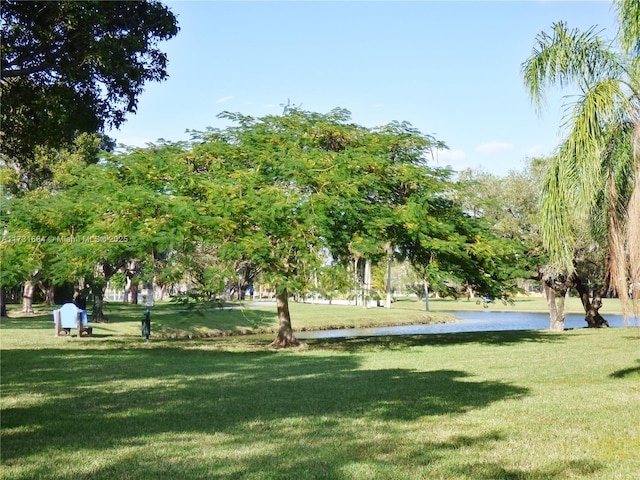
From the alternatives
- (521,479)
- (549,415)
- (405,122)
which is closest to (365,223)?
(405,122)

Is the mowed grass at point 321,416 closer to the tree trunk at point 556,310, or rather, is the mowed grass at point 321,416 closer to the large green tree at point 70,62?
the large green tree at point 70,62

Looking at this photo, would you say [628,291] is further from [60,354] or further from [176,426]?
[60,354]

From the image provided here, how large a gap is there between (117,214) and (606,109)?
1520 cm

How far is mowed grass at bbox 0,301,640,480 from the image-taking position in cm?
735

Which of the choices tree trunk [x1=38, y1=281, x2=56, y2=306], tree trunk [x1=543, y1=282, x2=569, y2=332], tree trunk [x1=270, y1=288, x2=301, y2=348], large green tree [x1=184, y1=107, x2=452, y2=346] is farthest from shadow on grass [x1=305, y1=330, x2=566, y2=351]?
tree trunk [x1=38, y1=281, x2=56, y2=306]

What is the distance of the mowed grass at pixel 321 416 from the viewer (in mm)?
7352

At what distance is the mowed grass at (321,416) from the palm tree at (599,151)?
293 cm

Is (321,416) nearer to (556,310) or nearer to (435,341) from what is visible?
(435,341)

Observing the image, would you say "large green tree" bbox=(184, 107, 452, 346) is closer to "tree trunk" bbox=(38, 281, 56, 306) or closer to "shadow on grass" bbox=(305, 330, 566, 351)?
"shadow on grass" bbox=(305, 330, 566, 351)

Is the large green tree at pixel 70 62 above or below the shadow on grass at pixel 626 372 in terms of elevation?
above

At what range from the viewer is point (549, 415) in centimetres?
1018

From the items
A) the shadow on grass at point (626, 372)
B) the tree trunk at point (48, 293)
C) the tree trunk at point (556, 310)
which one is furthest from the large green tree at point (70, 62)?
the tree trunk at point (48, 293)

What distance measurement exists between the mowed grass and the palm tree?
116 inches

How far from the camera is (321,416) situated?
10258 mm
